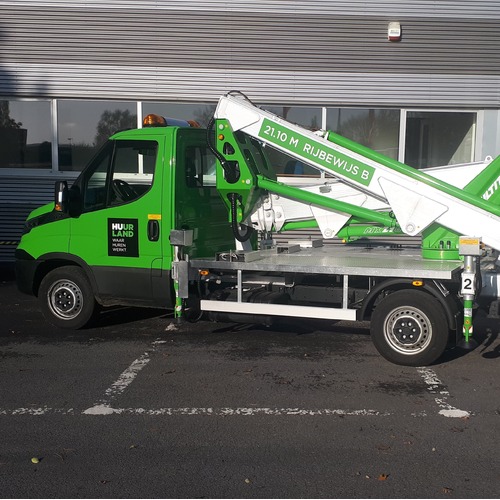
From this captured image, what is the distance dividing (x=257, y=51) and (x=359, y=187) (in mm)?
6118

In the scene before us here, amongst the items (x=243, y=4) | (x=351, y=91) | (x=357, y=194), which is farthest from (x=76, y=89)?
(x=357, y=194)

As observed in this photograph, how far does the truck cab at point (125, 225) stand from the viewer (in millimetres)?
7461

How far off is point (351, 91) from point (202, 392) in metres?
8.12

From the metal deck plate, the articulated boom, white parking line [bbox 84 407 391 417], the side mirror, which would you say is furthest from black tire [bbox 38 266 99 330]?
white parking line [bbox 84 407 391 417]

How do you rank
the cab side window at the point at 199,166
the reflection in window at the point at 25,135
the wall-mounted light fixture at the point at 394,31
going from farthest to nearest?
the reflection in window at the point at 25,135
the wall-mounted light fixture at the point at 394,31
the cab side window at the point at 199,166

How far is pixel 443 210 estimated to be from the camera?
6.57 meters

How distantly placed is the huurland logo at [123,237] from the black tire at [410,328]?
2.89 m

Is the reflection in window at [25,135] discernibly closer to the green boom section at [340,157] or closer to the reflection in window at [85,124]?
the reflection in window at [85,124]

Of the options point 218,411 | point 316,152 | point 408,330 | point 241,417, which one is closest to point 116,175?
point 316,152

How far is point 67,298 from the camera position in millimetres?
8094

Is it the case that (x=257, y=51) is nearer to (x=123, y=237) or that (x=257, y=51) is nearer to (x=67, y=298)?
(x=123, y=237)

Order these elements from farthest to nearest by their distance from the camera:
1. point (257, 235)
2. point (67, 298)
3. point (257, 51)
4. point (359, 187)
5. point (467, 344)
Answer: point (257, 51) → point (257, 235) → point (67, 298) → point (359, 187) → point (467, 344)

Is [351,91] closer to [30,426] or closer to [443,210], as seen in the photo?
[443,210]

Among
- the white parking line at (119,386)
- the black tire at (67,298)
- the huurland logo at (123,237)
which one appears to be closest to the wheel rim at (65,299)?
the black tire at (67,298)
